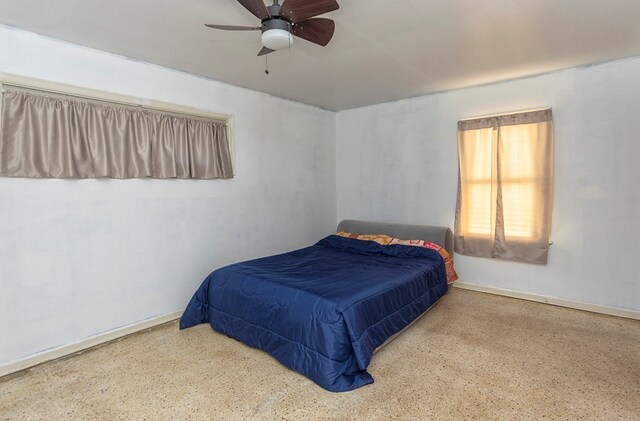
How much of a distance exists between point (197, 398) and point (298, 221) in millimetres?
2918

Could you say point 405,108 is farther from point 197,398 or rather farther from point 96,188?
point 197,398

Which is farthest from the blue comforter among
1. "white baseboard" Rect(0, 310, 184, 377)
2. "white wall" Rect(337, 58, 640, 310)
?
"white wall" Rect(337, 58, 640, 310)

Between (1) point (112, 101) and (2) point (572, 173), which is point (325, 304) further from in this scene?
(2) point (572, 173)

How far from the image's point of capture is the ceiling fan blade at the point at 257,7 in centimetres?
182

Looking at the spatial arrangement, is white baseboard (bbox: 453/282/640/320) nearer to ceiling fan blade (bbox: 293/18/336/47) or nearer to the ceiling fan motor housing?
ceiling fan blade (bbox: 293/18/336/47)

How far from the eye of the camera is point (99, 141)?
9.48 feet

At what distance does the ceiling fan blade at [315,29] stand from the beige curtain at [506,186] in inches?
103

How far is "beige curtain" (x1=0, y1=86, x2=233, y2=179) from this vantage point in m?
2.50

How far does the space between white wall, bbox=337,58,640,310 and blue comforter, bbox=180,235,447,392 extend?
1.05m

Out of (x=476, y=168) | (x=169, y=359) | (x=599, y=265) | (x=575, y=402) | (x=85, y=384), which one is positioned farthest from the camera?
(x=476, y=168)

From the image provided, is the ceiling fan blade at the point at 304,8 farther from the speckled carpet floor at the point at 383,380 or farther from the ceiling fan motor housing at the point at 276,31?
the speckled carpet floor at the point at 383,380

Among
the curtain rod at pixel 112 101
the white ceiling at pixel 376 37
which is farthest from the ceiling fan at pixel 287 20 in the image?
the curtain rod at pixel 112 101

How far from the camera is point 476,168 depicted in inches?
161

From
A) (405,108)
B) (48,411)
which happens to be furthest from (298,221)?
(48,411)
